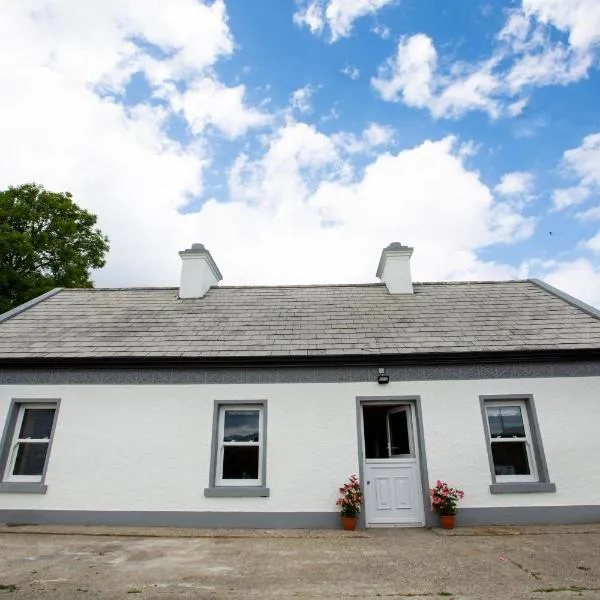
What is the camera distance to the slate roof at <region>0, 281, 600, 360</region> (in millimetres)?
8305

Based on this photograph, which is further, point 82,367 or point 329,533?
point 82,367

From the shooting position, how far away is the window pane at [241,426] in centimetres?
788

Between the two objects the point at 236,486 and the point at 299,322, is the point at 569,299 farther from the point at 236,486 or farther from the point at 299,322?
the point at 236,486

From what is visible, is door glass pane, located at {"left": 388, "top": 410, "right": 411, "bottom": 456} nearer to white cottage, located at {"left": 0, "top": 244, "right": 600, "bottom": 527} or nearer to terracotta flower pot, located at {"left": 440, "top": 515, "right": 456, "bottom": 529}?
white cottage, located at {"left": 0, "top": 244, "right": 600, "bottom": 527}

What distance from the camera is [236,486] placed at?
24.6ft

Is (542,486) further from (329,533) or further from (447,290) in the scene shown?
(447,290)

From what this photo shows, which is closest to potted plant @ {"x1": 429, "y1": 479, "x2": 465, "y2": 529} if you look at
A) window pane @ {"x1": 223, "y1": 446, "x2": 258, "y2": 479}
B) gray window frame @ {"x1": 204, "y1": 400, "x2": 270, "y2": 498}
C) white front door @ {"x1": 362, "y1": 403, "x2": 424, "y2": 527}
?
white front door @ {"x1": 362, "y1": 403, "x2": 424, "y2": 527}

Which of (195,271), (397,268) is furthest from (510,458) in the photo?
(195,271)

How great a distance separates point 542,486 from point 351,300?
19.0 ft

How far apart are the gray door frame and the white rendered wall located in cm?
9

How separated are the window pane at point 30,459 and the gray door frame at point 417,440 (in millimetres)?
6211

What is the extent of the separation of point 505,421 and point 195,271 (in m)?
8.62

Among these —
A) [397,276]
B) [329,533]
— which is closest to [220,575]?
[329,533]

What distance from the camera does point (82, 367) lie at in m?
8.24
